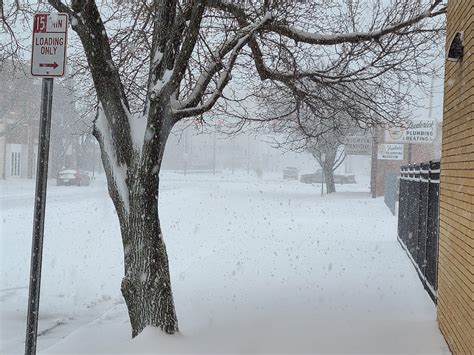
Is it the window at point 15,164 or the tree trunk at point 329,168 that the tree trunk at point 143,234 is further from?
the window at point 15,164

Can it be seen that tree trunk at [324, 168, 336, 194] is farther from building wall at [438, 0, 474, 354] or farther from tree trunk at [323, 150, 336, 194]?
building wall at [438, 0, 474, 354]

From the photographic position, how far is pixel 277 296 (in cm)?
848

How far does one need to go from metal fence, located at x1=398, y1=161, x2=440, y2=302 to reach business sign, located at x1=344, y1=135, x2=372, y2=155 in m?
17.1

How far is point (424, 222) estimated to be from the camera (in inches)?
362

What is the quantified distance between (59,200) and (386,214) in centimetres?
1464

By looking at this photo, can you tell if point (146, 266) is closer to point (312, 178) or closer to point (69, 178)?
point (69, 178)

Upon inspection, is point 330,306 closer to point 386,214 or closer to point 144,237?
point 144,237

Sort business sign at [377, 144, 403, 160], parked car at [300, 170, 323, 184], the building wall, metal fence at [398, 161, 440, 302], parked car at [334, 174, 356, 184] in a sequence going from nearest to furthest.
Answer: the building wall
metal fence at [398, 161, 440, 302]
business sign at [377, 144, 403, 160]
parked car at [300, 170, 323, 184]
parked car at [334, 174, 356, 184]

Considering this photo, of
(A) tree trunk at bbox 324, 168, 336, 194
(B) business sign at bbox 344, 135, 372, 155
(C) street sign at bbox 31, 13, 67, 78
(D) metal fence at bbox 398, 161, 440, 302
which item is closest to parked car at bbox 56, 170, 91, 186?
(A) tree trunk at bbox 324, 168, 336, 194

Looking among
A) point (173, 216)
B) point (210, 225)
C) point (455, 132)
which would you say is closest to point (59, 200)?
point (173, 216)

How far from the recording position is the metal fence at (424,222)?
7938 millimetres

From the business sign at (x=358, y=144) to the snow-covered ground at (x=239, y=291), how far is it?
1092cm

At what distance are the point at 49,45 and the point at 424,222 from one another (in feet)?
21.9

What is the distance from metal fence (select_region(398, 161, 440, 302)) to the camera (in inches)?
313
